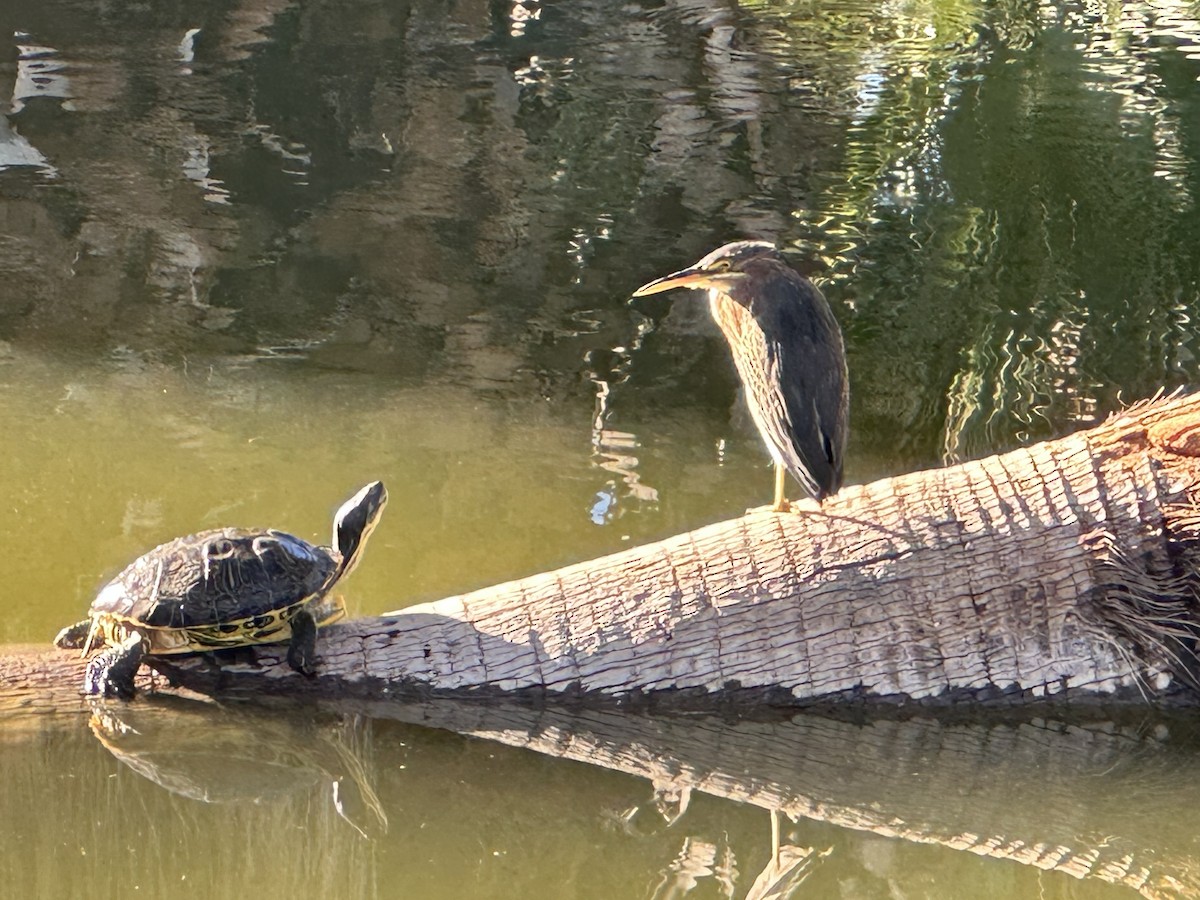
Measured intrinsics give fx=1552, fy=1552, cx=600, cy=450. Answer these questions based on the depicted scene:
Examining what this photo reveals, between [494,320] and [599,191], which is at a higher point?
[494,320]

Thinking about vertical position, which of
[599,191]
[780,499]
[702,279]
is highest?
[702,279]

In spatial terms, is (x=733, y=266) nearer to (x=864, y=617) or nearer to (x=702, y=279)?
(x=702, y=279)

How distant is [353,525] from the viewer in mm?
4609

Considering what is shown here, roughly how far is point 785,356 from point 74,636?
2337 millimetres

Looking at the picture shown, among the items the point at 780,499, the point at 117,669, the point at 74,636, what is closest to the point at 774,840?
the point at 780,499

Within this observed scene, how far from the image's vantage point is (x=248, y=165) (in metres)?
9.59

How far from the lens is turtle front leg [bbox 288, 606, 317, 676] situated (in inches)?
175

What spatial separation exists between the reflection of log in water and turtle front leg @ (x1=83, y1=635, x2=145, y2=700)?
702mm

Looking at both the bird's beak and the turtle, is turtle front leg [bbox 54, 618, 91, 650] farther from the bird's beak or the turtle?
the bird's beak

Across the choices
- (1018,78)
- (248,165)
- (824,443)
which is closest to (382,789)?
(824,443)

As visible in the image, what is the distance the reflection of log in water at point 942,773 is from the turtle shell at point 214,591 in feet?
1.47

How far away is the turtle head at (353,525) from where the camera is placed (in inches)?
181

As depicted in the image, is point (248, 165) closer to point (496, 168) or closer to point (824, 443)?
point (496, 168)

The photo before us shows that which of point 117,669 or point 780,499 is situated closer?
point 117,669
